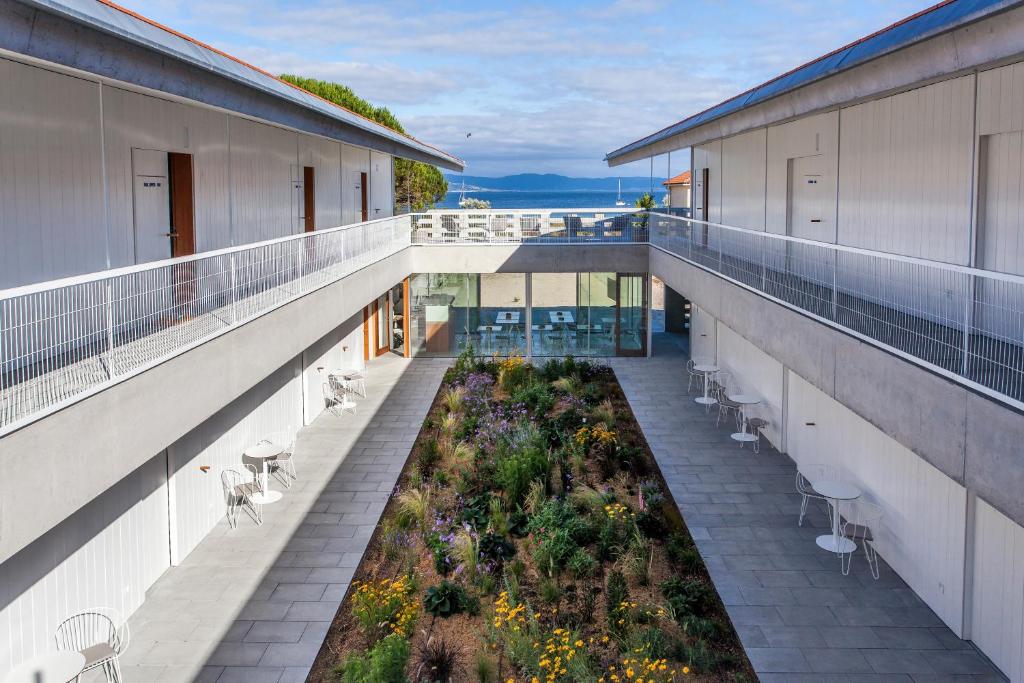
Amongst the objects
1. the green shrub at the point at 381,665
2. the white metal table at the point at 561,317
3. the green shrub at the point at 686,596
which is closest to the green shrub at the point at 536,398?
the white metal table at the point at 561,317

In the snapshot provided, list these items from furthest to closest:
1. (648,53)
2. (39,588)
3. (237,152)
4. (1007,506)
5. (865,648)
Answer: (648,53) < (237,152) < (865,648) < (39,588) < (1007,506)

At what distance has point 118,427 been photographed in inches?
291

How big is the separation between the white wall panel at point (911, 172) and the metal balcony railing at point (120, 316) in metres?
8.27

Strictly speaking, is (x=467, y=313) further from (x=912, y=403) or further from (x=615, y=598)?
(x=912, y=403)

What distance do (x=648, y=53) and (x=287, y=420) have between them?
82954 mm

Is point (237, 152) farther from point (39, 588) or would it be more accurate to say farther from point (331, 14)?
point (331, 14)

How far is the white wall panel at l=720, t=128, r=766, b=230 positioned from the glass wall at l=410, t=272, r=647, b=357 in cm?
677

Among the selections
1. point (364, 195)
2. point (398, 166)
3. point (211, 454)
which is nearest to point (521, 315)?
point (364, 195)

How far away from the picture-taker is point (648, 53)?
303 ft

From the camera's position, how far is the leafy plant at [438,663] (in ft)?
30.0

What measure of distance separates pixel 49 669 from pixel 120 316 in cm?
327

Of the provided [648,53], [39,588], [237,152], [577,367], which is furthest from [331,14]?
[39,588]

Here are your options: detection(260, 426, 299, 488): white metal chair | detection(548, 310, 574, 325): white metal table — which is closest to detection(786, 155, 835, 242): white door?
detection(260, 426, 299, 488): white metal chair

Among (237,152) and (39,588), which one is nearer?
(39,588)
